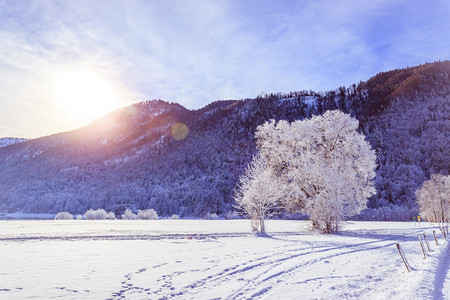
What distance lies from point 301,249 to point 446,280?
9.14m

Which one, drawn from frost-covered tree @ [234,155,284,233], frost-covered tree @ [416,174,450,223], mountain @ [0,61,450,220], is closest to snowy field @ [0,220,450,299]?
frost-covered tree @ [234,155,284,233]

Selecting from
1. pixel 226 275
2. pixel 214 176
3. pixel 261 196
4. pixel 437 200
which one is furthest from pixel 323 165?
pixel 214 176

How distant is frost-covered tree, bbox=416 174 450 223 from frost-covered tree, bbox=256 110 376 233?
1835 inches

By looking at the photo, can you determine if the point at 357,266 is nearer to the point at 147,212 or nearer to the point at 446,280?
the point at 446,280

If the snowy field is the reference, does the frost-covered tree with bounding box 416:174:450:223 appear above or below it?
above

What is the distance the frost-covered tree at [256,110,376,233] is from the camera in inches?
1223

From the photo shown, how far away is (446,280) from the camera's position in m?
12.0

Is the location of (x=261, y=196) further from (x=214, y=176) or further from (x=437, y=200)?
(x=214, y=176)

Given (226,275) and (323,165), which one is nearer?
(226,275)

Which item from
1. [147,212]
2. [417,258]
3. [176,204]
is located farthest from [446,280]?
[176,204]

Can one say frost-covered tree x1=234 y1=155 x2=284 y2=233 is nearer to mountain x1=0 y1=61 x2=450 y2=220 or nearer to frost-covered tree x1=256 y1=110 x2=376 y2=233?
frost-covered tree x1=256 y1=110 x2=376 y2=233

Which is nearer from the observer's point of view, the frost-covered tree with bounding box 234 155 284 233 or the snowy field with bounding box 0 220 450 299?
the snowy field with bounding box 0 220 450 299

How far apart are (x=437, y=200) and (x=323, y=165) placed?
54694 mm

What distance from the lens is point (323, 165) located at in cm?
3192
